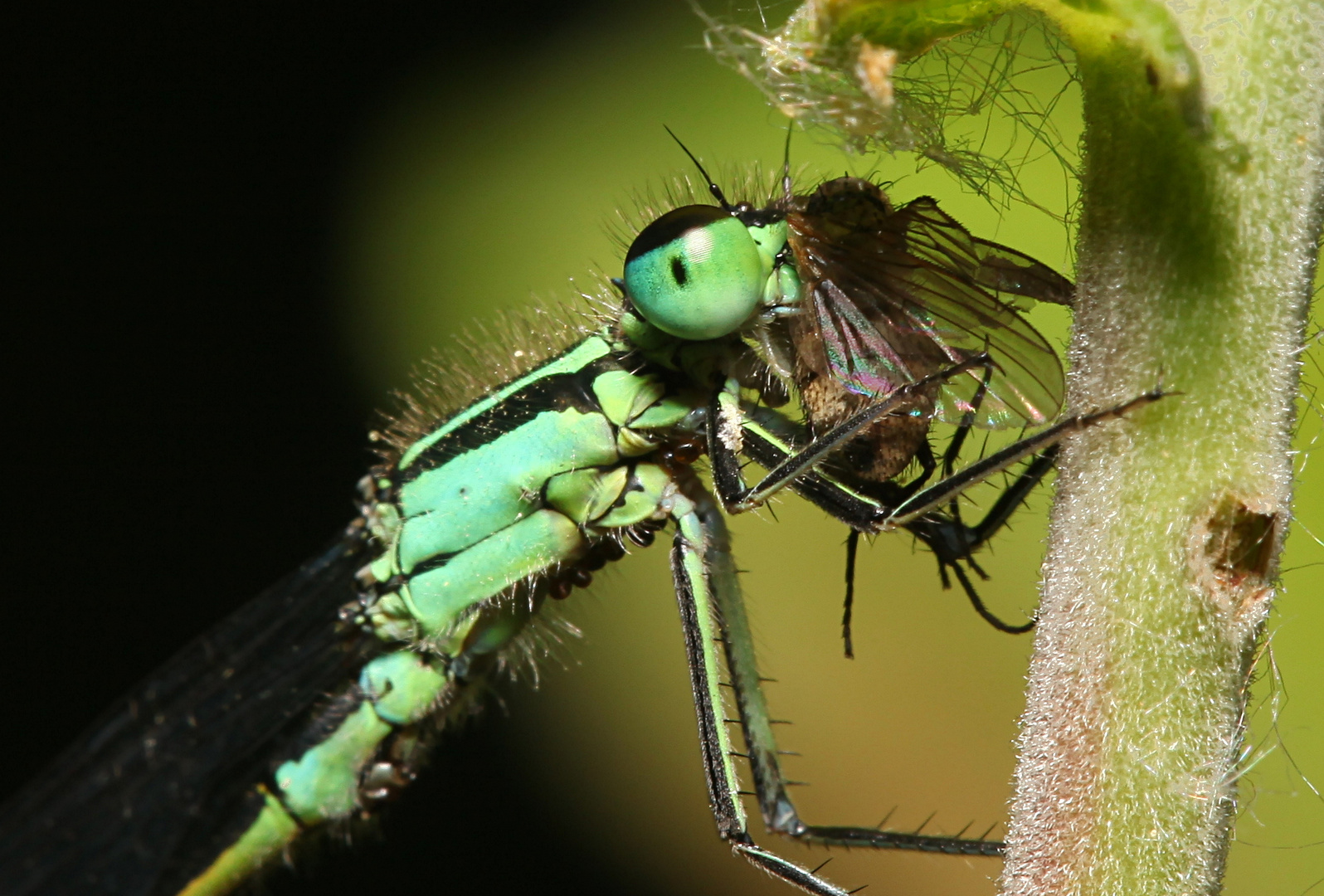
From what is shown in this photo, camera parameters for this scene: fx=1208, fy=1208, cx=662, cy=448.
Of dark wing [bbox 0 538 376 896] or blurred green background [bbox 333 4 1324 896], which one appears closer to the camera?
dark wing [bbox 0 538 376 896]

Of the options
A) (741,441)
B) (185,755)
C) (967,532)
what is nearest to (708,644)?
(741,441)

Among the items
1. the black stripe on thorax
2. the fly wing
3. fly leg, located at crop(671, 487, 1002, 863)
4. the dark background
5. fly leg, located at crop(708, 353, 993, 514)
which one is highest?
the dark background

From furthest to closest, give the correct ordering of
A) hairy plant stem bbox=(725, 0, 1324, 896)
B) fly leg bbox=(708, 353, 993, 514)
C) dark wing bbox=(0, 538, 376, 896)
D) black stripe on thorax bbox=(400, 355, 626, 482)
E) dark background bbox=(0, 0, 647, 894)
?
dark background bbox=(0, 0, 647, 894) < dark wing bbox=(0, 538, 376, 896) < black stripe on thorax bbox=(400, 355, 626, 482) < fly leg bbox=(708, 353, 993, 514) < hairy plant stem bbox=(725, 0, 1324, 896)

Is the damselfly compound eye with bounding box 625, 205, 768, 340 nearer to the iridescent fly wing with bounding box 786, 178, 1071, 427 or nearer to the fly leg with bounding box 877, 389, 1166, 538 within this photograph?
the iridescent fly wing with bounding box 786, 178, 1071, 427

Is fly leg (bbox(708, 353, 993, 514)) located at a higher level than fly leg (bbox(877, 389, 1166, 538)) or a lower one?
higher

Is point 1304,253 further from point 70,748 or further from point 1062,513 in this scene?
point 70,748

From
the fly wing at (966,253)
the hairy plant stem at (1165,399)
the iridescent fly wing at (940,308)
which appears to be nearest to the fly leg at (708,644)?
the iridescent fly wing at (940,308)

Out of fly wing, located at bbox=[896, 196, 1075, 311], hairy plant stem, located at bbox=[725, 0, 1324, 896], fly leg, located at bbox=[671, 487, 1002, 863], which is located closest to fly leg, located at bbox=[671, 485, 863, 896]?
fly leg, located at bbox=[671, 487, 1002, 863]

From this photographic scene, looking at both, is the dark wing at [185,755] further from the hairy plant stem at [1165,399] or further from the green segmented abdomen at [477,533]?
the hairy plant stem at [1165,399]
